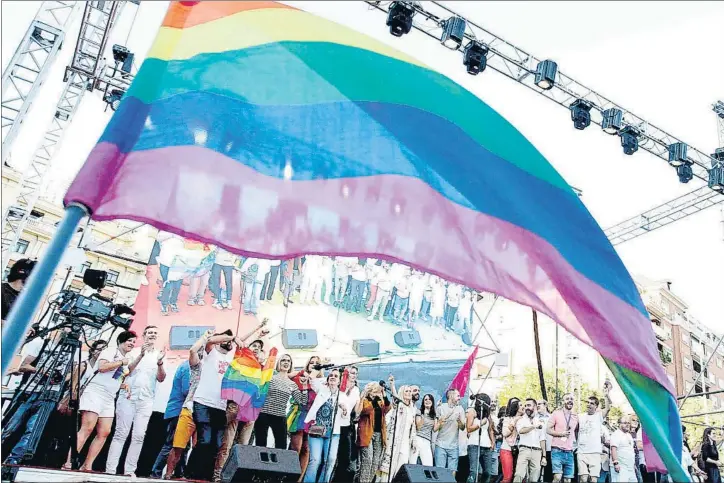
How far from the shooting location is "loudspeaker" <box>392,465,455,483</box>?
4114 mm

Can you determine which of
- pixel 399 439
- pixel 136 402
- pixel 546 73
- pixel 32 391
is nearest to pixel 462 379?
pixel 399 439

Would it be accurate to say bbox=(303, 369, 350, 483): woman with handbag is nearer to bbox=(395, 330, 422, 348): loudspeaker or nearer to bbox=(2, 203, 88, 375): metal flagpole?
bbox=(395, 330, 422, 348): loudspeaker

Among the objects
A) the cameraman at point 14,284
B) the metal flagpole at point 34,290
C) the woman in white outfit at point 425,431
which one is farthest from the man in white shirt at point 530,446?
the metal flagpole at point 34,290

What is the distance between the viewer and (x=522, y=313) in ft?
70.3

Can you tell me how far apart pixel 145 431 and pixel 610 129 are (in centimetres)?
940

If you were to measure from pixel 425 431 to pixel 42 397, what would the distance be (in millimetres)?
4614

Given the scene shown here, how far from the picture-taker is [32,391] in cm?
589

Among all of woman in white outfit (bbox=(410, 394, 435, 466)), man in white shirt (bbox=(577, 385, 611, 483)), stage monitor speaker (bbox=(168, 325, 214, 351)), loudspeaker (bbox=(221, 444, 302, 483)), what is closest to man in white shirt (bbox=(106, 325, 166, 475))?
stage monitor speaker (bbox=(168, 325, 214, 351))

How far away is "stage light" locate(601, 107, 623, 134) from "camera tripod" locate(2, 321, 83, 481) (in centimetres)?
954

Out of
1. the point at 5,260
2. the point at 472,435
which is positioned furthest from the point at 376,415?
the point at 5,260

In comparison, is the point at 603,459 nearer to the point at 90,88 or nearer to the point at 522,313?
the point at 90,88

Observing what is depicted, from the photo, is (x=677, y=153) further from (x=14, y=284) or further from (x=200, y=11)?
(x=14, y=284)

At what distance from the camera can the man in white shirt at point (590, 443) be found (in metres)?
8.48

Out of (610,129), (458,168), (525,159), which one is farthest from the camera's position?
(610,129)
